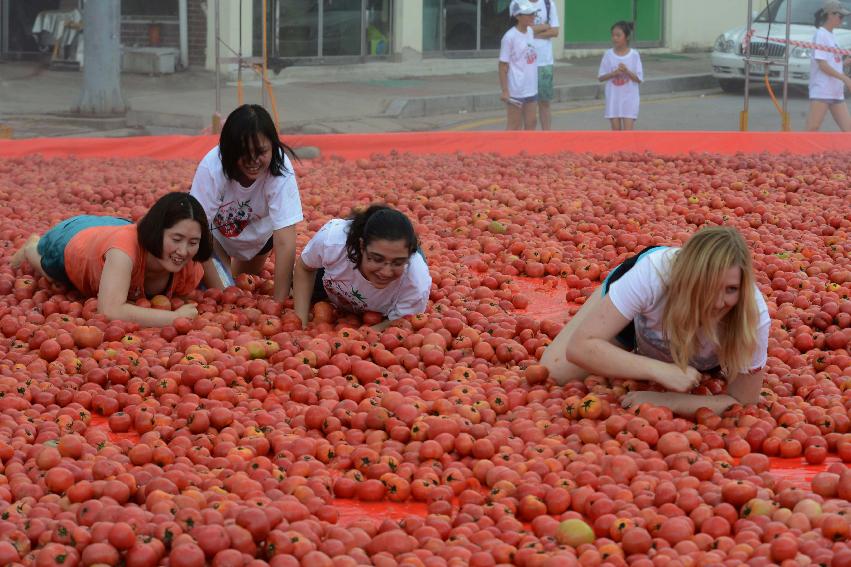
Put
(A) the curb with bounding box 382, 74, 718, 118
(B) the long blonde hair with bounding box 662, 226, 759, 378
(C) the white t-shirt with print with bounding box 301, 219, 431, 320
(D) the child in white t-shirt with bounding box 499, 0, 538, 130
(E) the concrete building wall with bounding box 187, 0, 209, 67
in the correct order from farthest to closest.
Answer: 1. (E) the concrete building wall with bounding box 187, 0, 209, 67
2. (A) the curb with bounding box 382, 74, 718, 118
3. (D) the child in white t-shirt with bounding box 499, 0, 538, 130
4. (C) the white t-shirt with print with bounding box 301, 219, 431, 320
5. (B) the long blonde hair with bounding box 662, 226, 759, 378

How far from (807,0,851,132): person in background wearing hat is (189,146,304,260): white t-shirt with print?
7.66m

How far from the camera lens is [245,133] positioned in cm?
556

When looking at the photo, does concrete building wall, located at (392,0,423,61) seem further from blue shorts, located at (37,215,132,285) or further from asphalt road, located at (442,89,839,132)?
blue shorts, located at (37,215,132,285)

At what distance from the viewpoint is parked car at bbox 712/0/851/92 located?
17828 millimetres

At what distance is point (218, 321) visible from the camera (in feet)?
17.9

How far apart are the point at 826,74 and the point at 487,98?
233 inches

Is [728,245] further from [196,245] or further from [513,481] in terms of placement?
[196,245]

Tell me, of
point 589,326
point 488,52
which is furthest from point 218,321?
point 488,52

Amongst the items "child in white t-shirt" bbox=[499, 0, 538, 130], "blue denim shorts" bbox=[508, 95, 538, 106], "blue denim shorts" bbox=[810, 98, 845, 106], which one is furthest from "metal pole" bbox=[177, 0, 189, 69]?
"blue denim shorts" bbox=[810, 98, 845, 106]

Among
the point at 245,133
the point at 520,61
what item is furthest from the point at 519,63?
the point at 245,133

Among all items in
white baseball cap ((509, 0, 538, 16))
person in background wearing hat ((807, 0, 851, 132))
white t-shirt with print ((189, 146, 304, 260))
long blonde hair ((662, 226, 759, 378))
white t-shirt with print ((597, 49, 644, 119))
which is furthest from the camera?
person in background wearing hat ((807, 0, 851, 132))

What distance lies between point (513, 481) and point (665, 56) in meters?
20.6

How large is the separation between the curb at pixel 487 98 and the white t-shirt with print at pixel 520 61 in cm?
405

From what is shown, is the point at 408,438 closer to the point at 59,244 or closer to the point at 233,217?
the point at 233,217
